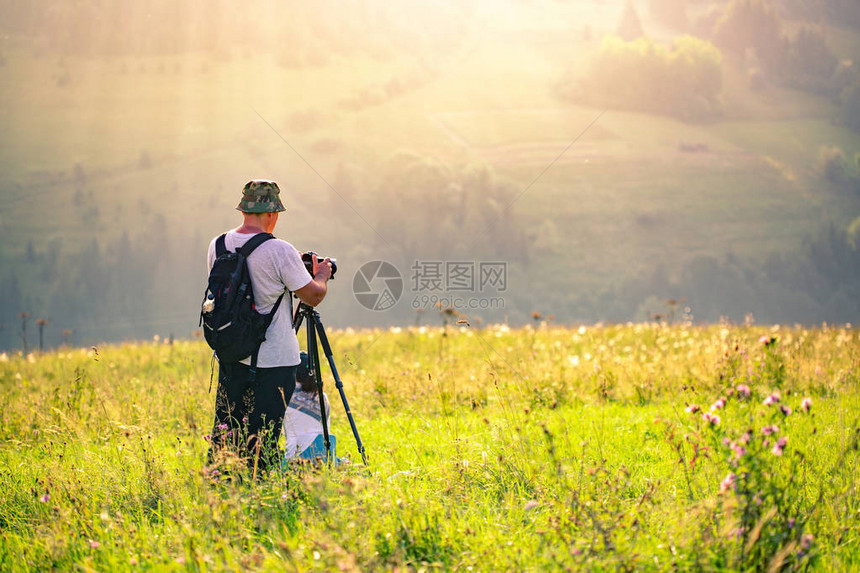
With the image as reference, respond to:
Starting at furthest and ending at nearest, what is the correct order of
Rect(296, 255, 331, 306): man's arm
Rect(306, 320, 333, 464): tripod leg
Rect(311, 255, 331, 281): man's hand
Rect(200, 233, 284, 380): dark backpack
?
1. Rect(306, 320, 333, 464): tripod leg
2. Rect(311, 255, 331, 281): man's hand
3. Rect(296, 255, 331, 306): man's arm
4. Rect(200, 233, 284, 380): dark backpack

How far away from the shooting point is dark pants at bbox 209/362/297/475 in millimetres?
4758

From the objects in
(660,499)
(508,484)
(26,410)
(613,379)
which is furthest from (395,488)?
(26,410)

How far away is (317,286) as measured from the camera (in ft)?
15.5

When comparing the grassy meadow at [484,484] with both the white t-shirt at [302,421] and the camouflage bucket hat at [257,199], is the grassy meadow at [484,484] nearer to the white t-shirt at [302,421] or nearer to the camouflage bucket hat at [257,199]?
the white t-shirt at [302,421]

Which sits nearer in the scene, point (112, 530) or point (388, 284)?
point (112, 530)

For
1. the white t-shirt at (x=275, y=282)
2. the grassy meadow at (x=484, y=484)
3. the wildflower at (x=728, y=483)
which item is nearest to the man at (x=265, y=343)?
the white t-shirt at (x=275, y=282)

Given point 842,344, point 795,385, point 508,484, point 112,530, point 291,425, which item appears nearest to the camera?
point 112,530

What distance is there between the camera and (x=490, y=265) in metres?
11.0

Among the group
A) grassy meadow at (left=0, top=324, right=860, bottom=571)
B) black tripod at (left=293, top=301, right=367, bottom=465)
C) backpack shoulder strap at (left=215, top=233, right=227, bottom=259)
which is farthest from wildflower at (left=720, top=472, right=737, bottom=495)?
backpack shoulder strap at (left=215, top=233, right=227, bottom=259)

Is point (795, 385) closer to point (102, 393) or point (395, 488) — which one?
point (395, 488)

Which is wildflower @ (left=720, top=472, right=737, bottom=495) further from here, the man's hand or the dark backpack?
the dark backpack

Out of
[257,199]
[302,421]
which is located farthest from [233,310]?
[302,421]

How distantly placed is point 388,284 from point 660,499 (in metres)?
4.87

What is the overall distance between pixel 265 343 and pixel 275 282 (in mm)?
477
